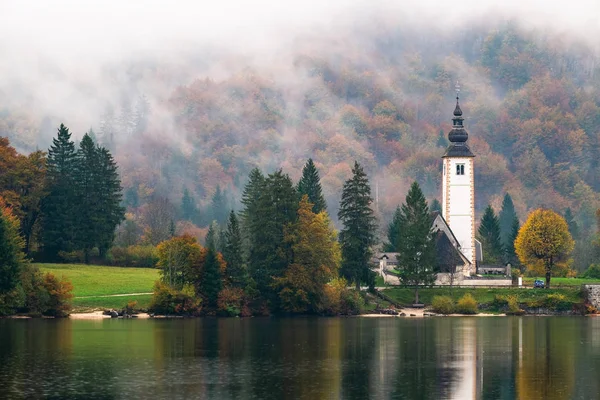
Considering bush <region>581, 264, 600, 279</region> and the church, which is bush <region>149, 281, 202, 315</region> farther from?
bush <region>581, 264, 600, 279</region>

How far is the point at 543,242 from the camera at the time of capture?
477 feet

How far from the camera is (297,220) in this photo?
129500 millimetres

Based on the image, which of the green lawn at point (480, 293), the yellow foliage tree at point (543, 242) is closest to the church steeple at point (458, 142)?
the yellow foliage tree at point (543, 242)

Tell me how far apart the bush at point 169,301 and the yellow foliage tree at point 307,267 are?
933 cm

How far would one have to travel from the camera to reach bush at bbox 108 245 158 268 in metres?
150

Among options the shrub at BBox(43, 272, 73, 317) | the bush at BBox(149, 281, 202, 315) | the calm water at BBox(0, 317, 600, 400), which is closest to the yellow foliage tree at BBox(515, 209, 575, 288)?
the calm water at BBox(0, 317, 600, 400)

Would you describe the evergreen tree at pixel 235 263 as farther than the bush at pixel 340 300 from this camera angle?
No

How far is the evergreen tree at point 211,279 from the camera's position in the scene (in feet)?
399

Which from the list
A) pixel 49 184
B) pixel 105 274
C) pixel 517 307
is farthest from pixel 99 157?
pixel 517 307

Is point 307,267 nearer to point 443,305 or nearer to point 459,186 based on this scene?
point 443,305

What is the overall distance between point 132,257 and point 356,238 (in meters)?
30.2

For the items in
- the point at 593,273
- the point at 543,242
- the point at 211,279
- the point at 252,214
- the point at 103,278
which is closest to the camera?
the point at 211,279

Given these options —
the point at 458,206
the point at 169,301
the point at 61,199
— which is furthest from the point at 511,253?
the point at 169,301

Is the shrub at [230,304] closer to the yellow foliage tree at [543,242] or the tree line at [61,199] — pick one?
the tree line at [61,199]
